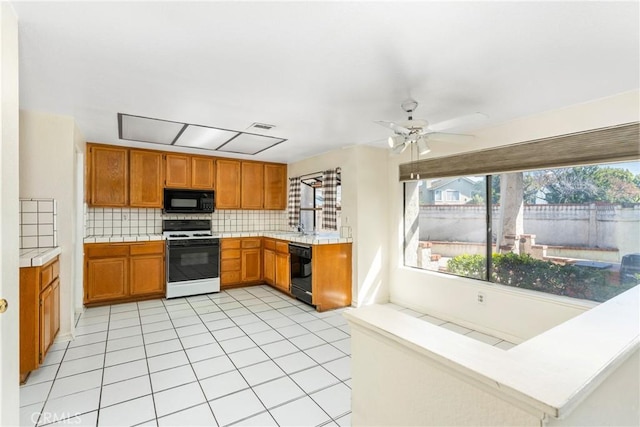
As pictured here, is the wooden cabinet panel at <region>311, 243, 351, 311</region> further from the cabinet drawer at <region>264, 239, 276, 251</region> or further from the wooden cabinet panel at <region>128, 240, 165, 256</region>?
the wooden cabinet panel at <region>128, 240, 165, 256</region>

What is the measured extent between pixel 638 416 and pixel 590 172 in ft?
7.44

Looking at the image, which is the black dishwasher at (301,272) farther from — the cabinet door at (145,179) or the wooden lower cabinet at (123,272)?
the cabinet door at (145,179)

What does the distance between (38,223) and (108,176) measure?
1565 mm

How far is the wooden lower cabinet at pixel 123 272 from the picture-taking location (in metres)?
4.08

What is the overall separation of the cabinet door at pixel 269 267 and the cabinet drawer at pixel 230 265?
1.48 ft

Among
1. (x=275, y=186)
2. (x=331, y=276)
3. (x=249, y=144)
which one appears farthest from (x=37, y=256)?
(x=275, y=186)

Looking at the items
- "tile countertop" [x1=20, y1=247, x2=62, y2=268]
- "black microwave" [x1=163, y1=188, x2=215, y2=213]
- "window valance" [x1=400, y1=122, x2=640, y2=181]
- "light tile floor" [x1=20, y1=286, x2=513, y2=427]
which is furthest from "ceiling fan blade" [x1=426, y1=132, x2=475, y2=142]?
"black microwave" [x1=163, y1=188, x2=215, y2=213]

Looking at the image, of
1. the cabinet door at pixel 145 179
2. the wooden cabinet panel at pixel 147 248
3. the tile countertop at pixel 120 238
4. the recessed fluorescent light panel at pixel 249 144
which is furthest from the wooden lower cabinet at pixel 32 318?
the recessed fluorescent light panel at pixel 249 144

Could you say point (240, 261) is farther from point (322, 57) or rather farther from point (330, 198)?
point (322, 57)

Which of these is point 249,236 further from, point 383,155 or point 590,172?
point 590,172

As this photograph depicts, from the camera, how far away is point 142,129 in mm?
3498

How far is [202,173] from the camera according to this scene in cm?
502

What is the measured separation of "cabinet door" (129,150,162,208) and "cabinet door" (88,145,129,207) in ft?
0.24

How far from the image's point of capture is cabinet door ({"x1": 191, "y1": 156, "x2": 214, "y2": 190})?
16.2 feet
